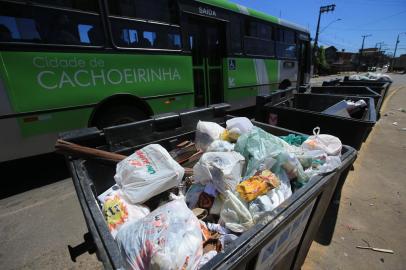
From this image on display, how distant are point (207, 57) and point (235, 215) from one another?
448 cm

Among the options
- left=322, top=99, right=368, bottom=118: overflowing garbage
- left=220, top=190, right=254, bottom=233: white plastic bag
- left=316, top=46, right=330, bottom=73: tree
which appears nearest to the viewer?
left=220, top=190, right=254, bottom=233: white plastic bag

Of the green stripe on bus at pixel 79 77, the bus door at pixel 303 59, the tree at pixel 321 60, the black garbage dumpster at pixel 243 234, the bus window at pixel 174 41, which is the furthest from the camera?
the tree at pixel 321 60

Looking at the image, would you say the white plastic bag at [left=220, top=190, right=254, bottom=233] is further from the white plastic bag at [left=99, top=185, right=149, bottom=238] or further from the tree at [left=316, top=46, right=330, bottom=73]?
the tree at [left=316, top=46, right=330, bottom=73]

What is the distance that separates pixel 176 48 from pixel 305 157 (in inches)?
Result: 135

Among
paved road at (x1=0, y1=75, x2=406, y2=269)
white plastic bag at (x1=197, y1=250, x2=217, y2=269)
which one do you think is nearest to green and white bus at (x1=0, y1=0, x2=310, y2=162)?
paved road at (x1=0, y1=75, x2=406, y2=269)

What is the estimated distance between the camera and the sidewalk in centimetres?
202

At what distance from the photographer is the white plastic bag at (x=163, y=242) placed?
2.68ft

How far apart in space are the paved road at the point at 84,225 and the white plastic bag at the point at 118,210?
111 centimetres

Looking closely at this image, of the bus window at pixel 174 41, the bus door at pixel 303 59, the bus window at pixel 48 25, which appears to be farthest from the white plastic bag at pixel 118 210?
the bus door at pixel 303 59

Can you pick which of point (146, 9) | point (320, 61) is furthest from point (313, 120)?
point (320, 61)

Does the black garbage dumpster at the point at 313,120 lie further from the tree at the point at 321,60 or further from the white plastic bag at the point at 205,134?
the tree at the point at 321,60

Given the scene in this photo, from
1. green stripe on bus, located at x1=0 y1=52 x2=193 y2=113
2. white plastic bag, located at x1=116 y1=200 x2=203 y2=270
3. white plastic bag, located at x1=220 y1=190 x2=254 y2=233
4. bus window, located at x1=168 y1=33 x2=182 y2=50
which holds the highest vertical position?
bus window, located at x1=168 y1=33 x2=182 y2=50

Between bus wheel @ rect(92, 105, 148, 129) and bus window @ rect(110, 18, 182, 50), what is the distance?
1.03 metres

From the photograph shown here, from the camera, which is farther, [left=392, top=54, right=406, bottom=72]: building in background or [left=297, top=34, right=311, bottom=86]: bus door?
[left=392, top=54, right=406, bottom=72]: building in background
